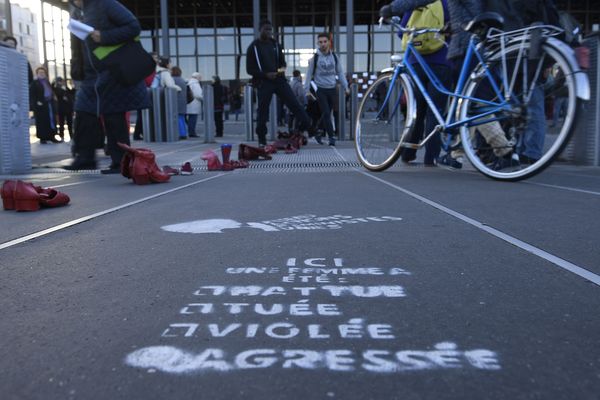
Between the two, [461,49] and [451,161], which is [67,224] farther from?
[451,161]

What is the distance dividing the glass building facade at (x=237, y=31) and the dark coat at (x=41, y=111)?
17719 mm

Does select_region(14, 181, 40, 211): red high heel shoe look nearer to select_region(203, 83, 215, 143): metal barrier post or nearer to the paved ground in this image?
the paved ground

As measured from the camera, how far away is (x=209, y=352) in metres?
1.24

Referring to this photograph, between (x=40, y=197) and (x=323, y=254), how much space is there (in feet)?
6.73

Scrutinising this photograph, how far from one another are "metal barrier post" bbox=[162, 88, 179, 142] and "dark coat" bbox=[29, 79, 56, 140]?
2.34 m

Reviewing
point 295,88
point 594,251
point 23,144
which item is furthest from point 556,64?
point 295,88

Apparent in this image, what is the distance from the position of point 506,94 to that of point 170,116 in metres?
9.82

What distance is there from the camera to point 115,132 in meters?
5.76

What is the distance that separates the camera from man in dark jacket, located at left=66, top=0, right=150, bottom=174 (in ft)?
18.4

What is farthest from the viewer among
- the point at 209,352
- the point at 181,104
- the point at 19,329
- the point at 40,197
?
the point at 181,104

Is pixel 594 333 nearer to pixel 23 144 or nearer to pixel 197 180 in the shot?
pixel 197 180

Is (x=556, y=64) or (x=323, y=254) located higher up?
(x=556, y=64)

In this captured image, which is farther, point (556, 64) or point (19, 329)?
point (556, 64)

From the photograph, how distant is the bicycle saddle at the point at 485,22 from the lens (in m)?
4.21
